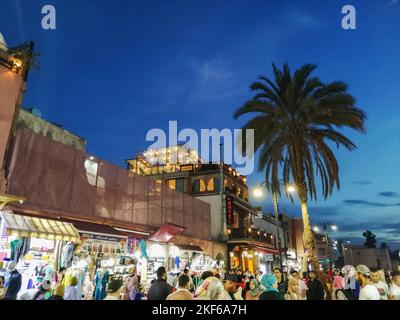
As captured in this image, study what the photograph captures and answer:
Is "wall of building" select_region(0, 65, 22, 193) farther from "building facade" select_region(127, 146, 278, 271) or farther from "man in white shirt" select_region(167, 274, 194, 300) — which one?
"building facade" select_region(127, 146, 278, 271)

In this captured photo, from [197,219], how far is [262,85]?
13686mm

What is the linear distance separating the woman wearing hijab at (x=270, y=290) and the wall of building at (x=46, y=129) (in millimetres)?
12396

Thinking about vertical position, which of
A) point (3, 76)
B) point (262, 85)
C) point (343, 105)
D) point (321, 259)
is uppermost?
point (262, 85)

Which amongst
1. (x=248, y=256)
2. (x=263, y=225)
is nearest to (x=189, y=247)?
(x=248, y=256)

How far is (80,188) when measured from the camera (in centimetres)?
1488

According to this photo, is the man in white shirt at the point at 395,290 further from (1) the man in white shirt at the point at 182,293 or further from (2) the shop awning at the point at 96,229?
(2) the shop awning at the point at 96,229

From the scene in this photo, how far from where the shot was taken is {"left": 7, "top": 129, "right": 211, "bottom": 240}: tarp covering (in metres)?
12.2

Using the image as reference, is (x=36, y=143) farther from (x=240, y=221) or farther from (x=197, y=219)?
(x=240, y=221)

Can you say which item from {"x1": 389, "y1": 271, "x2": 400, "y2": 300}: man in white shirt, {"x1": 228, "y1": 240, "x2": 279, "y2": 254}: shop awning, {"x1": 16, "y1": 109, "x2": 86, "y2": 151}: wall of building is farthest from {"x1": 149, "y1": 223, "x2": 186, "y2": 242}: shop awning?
{"x1": 389, "y1": 271, "x2": 400, "y2": 300}: man in white shirt

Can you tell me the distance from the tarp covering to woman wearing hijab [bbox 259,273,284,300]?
1003 centimetres

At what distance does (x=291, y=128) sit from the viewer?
17.5m

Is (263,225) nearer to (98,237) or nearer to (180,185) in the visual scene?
(180,185)

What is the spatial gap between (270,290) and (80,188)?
11.8 metres
